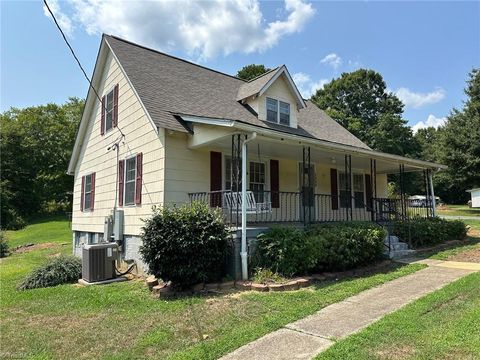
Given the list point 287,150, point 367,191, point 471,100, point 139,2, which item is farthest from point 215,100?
point 471,100

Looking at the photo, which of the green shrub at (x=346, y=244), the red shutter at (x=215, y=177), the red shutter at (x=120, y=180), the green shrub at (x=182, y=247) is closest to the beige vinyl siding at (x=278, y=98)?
the red shutter at (x=215, y=177)

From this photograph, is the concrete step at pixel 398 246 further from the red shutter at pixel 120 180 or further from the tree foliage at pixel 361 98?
the tree foliage at pixel 361 98

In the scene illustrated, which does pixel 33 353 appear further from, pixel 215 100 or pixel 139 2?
pixel 215 100

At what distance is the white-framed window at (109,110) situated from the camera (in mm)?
12523

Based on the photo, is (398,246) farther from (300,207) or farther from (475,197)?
(475,197)

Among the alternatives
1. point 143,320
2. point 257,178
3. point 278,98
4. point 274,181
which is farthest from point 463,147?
point 143,320

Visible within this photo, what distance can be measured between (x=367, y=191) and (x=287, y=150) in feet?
21.7

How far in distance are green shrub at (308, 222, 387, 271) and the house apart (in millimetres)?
1123

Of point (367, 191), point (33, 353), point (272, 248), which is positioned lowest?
point (33, 353)

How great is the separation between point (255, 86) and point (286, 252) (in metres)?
6.76

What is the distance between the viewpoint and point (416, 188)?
143ft

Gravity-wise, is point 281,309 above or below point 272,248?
below

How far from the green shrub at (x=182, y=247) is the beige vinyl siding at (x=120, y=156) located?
1839 mm

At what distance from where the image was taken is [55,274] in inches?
372
